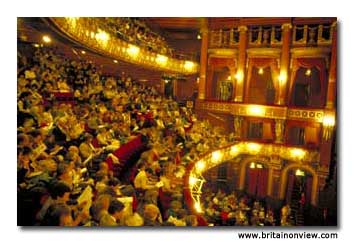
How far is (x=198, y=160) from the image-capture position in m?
3.45

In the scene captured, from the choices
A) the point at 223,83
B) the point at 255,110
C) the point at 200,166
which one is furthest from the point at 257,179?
the point at 223,83

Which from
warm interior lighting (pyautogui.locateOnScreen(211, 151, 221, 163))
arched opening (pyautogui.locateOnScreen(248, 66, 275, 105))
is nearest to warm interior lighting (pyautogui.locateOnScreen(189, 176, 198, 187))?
warm interior lighting (pyautogui.locateOnScreen(211, 151, 221, 163))

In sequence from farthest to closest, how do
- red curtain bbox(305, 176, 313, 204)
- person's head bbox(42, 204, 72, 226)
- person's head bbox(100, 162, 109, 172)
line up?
red curtain bbox(305, 176, 313, 204) → person's head bbox(100, 162, 109, 172) → person's head bbox(42, 204, 72, 226)

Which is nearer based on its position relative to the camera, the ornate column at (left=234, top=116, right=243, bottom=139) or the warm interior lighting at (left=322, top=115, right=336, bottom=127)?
the warm interior lighting at (left=322, top=115, right=336, bottom=127)

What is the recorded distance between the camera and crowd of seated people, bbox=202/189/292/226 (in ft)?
11.1

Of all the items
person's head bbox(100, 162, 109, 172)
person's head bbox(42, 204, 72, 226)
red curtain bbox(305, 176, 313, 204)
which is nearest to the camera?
person's head bbox(42, 204, 72, 226)

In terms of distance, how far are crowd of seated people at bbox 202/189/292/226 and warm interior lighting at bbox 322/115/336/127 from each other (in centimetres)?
87

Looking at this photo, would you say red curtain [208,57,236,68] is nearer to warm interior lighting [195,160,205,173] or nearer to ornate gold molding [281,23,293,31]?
ornate gold molding [281,23,293,31]

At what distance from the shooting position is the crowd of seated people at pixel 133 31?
11.0ft

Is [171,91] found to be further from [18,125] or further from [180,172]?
[18,125]

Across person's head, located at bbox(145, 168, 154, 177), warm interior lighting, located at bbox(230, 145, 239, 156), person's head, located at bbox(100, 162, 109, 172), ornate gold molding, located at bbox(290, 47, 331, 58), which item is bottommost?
person's head, located at bbox(145, 168, 154, 177)

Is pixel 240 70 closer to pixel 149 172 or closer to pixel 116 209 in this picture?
pixel 149 172

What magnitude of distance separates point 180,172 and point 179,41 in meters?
1.27
